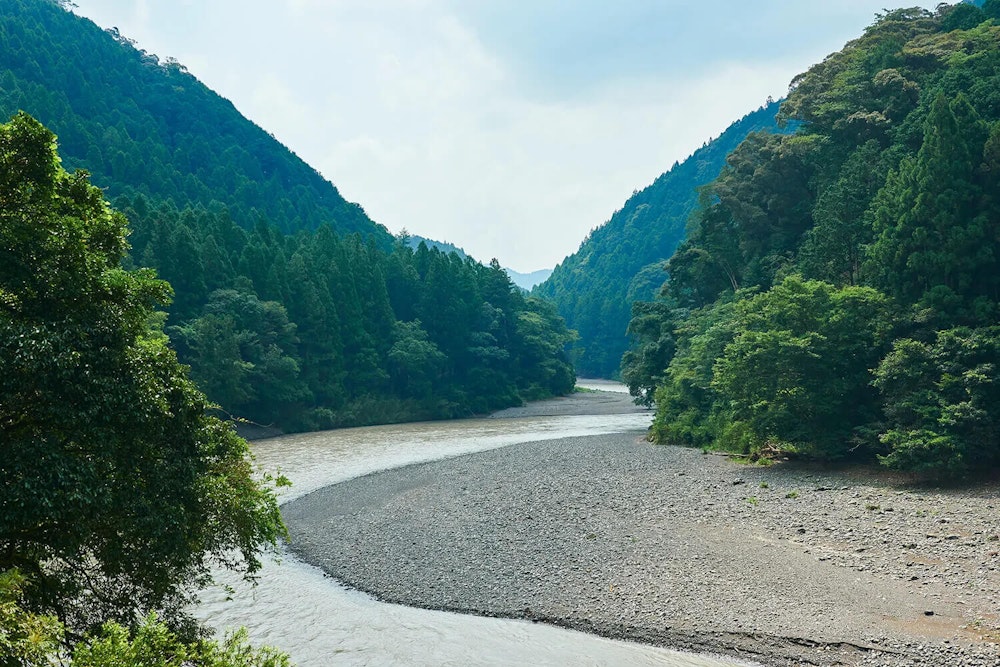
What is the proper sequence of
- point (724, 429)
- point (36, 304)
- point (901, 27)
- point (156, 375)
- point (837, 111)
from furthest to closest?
point (901, 27), point (837, 111), point (724, 429), point (156, 375), point (36, 304)

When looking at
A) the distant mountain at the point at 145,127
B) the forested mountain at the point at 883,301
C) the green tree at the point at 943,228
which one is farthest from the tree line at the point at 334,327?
the green tree at the point at 943,228

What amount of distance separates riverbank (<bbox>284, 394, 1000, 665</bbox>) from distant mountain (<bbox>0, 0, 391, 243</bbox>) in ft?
223

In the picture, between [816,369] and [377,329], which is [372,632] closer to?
[816,369]

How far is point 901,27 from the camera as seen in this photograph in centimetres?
5056

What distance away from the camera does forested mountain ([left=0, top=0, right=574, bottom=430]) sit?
55812 mm

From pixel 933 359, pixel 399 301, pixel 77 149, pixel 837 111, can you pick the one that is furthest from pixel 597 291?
pixel 933 359

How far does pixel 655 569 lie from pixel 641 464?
597 inches

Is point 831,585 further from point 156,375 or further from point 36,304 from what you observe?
point 36,304

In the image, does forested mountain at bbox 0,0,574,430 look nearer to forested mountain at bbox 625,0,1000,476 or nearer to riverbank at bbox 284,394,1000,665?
riverbank at bbox 284,394,1000,665

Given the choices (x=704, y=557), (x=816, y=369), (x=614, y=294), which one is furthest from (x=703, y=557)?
(x=614, y=294)

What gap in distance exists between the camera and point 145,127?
371 feet

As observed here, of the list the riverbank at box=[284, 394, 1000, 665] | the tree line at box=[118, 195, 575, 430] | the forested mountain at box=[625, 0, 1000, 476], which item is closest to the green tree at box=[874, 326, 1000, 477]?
the forested mountain at box=[625, 0, 1000, 476]

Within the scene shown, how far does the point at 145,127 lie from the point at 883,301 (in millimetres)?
114923

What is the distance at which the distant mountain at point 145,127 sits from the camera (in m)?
93.5
